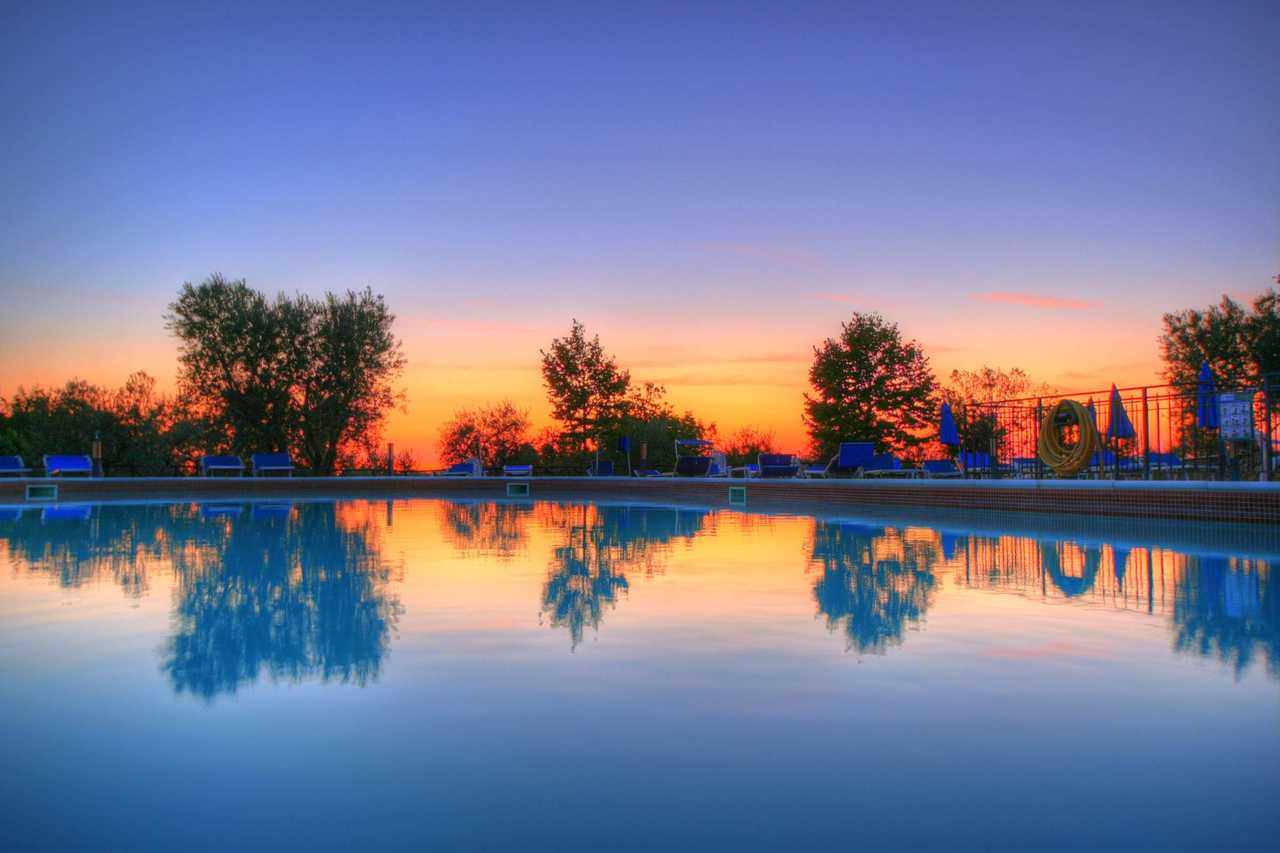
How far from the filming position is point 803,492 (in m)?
15.5

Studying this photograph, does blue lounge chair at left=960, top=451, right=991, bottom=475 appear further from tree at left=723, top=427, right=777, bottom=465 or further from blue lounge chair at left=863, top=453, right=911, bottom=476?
tree at left=723, top=427, right=777, bottom=465

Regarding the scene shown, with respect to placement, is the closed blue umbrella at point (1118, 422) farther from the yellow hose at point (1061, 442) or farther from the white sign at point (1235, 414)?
the white sign at point (1235, 414)

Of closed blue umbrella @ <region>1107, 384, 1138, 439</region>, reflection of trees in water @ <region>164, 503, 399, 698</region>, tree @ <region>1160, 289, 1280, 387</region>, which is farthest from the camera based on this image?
tree @ <region>1160, 289, 1280, 387</region>

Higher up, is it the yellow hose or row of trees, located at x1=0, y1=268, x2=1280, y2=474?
row of trees, located at x1=0, y1=268, x2=1280, y2=474

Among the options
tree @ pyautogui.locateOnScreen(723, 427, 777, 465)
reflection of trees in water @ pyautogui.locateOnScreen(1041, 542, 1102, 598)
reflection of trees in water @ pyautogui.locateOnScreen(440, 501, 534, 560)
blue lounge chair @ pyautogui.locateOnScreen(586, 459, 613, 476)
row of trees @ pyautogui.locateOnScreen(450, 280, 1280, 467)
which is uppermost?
row of trees @ pyautogui.locateOnScreen(450, 280, 1280, 467)

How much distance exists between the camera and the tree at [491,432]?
24953 mm

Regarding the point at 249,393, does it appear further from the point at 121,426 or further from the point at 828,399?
the point at 828,399

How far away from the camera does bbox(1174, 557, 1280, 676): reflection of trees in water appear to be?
3.54 m

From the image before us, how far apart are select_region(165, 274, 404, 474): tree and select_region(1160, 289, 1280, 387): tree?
69.6ft

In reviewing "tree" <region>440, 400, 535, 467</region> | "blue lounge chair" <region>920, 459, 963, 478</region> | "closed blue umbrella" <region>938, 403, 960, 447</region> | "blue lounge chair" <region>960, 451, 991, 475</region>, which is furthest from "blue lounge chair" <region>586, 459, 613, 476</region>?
"closed blue umbrella" <region>938, 403, 960, 447</region>

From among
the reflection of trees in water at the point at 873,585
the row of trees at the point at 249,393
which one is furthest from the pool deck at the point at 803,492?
the reflection of trees in water at the point at 873,585

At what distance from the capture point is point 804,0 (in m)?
12.8

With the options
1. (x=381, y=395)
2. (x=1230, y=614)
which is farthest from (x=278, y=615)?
(x=381, y=395)

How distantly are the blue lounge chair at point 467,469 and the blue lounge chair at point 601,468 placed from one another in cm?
297
